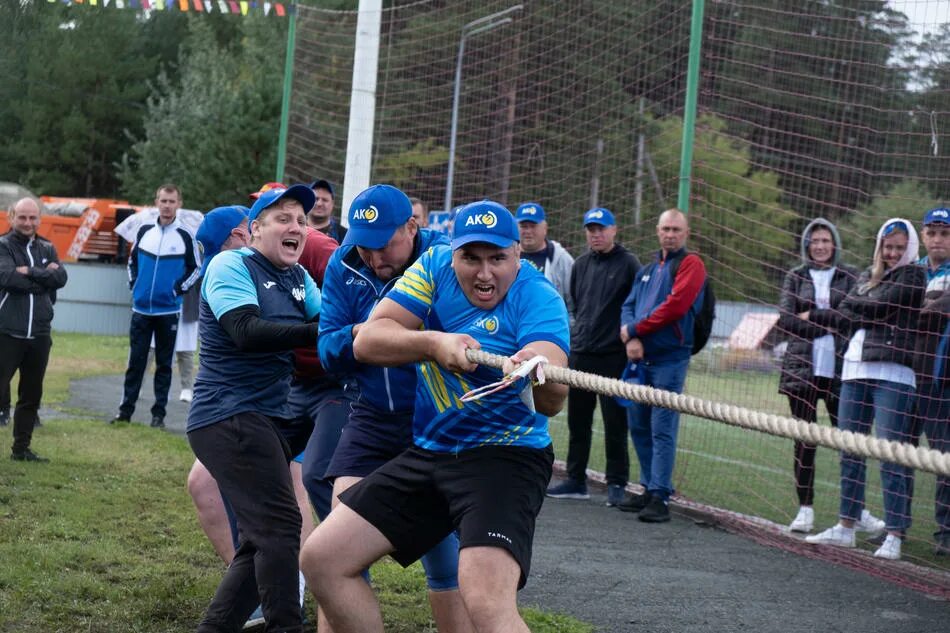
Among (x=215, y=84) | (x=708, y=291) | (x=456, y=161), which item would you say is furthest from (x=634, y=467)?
(x=215, y=84)

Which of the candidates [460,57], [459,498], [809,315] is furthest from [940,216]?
[460,57]

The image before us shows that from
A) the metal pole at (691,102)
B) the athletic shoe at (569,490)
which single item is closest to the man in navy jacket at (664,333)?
the metal pole at (691,102)

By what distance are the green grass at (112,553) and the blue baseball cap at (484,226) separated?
225cm

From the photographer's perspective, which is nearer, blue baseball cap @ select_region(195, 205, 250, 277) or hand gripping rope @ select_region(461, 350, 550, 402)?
hand gripping rope @ select_region(461, 350, 550, 402)

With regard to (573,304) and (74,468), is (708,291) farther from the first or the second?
(74,468)

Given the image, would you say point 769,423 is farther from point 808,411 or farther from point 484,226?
point 808,411

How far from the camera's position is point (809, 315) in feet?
27.5

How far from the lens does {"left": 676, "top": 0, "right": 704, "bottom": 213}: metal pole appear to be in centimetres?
914

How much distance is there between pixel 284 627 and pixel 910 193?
34.0ft

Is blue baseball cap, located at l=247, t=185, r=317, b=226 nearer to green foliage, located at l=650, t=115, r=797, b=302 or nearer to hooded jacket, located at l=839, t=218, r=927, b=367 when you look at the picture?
hooded jacket, located at l=839, t=218, r=927, b=367

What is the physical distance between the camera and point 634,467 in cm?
1141

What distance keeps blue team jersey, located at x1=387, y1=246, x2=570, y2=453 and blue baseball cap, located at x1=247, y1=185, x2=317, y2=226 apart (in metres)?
0.99

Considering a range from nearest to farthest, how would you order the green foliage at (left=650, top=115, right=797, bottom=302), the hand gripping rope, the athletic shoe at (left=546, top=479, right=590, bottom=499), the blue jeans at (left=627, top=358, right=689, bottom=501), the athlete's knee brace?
the hand gripping rope → the athlete's knee brace → the blue jeans at (left=627, top=358, right=689, bottom=501) → the athletic shoe at (left=546, top=479, right=590, bottom=499) → the green foliage at (left=650, top=115, right=797, bottom=302)

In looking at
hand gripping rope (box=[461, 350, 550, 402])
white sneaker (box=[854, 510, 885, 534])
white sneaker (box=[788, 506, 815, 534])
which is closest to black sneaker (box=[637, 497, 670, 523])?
white sneaker (box=[788, 506, 815, 534])
